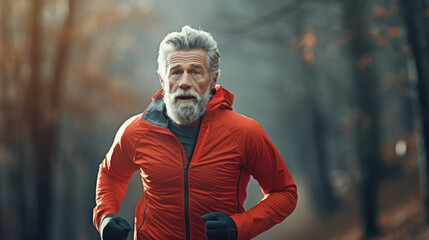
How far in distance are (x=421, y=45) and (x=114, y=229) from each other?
20.0 feet

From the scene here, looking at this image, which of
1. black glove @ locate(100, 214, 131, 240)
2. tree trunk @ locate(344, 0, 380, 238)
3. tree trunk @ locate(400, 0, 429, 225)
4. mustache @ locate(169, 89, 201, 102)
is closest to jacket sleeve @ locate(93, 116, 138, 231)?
black glove @ locate(100, 214, 131, 240)

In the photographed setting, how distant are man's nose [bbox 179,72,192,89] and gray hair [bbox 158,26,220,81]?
17cm

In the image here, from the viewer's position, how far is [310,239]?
1523cm

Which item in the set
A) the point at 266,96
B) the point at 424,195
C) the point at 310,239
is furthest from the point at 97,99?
the point at 266,96

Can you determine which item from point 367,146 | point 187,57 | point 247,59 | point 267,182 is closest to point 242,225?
point 267,182

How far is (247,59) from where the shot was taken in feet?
70.5

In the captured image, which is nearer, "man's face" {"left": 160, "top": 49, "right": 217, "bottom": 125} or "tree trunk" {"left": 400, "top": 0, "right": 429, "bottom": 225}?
"man's face" {"left": 160, "top": 49, "right": 217, "bottom": 125}

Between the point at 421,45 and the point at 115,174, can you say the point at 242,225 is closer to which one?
the point at 115,174

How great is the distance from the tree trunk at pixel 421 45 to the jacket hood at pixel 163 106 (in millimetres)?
4647

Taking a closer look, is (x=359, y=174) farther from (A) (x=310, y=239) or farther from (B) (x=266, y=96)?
(B) (x=266, y=96)

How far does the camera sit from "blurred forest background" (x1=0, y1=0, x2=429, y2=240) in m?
8.66

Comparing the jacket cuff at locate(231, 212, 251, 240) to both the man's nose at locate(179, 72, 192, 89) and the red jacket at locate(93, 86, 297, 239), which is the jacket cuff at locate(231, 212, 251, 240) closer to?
the red jacket at locate(93, 86, 297, 239)

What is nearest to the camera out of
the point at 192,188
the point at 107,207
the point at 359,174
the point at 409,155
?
the point at 192,188

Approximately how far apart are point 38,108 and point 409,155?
12.5 meters
